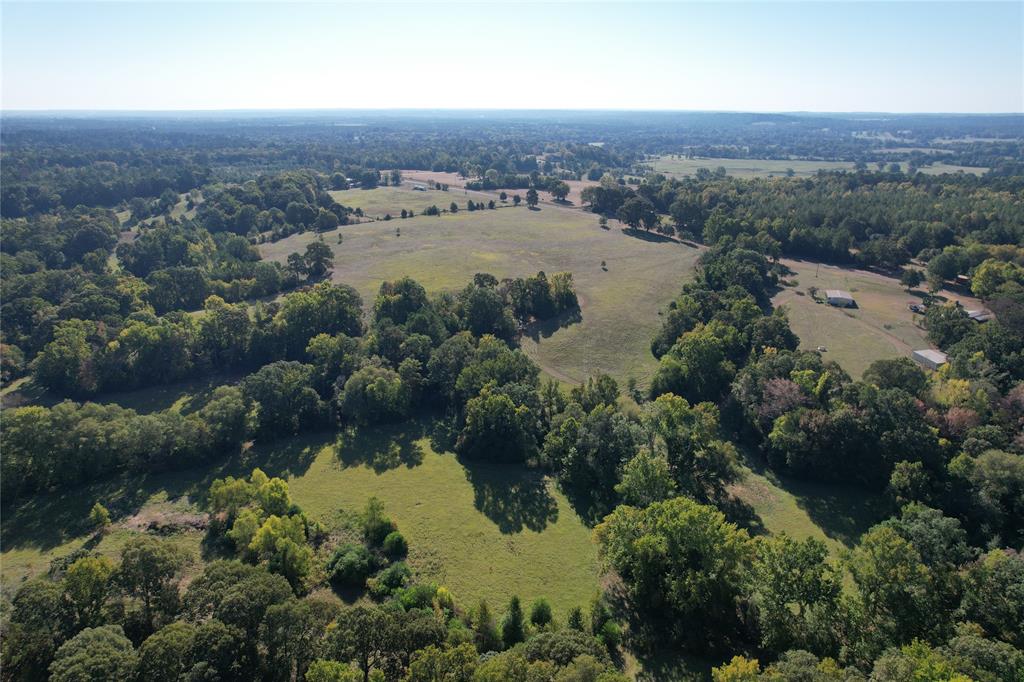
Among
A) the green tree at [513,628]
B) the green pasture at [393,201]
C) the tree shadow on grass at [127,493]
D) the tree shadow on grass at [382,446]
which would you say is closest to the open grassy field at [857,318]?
the tree shadow on grass at [382,446]

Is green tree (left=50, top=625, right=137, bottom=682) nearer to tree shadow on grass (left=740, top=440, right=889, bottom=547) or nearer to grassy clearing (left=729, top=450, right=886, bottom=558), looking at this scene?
grassy clearing (left=729, top=450, right=886, bottom=558)

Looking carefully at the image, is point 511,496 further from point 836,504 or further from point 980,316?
point 980,316

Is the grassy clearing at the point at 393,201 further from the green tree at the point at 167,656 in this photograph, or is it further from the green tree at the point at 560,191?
the green tree at the point at 167,656

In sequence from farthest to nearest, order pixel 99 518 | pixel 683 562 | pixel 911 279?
pixel 911 279 → pixel 99 518 → pixel 683 562

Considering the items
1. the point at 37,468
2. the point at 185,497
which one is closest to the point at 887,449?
the point at 185,497

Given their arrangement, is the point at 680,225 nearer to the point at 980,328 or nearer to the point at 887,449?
the point at 980,328

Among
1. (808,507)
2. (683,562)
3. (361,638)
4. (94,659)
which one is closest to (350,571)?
(361,638)

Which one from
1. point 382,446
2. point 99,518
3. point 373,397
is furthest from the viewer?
point 373,397
